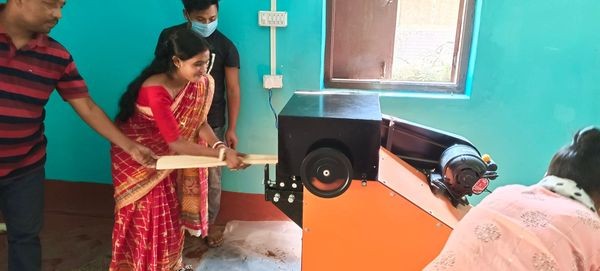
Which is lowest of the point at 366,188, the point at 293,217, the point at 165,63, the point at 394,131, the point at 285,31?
the point at 293,217

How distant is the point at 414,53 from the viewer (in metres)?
2.36

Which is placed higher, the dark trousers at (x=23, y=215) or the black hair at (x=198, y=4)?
the black hair at (x=198, y=4)

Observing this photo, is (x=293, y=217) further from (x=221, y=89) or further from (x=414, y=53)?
(x=414, y=53)

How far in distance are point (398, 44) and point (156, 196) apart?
4.86 ft

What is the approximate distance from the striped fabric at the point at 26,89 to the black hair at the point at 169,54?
0.19m

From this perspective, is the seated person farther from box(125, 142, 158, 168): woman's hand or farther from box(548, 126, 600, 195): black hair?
box(125, 142, 158, 168): woman's hand

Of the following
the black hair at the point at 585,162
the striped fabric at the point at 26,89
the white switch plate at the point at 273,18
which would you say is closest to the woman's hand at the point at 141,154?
the striped fabric at the point at 26,89

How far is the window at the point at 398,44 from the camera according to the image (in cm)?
228

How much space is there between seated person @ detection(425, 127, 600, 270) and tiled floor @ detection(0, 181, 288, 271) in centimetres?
173

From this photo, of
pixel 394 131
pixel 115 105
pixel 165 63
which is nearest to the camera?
pixel 394 131

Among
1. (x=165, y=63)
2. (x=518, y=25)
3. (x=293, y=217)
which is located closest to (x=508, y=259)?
(x=293, y=217)

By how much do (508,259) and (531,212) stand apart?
0.12m

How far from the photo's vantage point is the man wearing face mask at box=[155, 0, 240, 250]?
1989mm

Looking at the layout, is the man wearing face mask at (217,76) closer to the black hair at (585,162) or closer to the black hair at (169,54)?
the black hair at (169,54)
